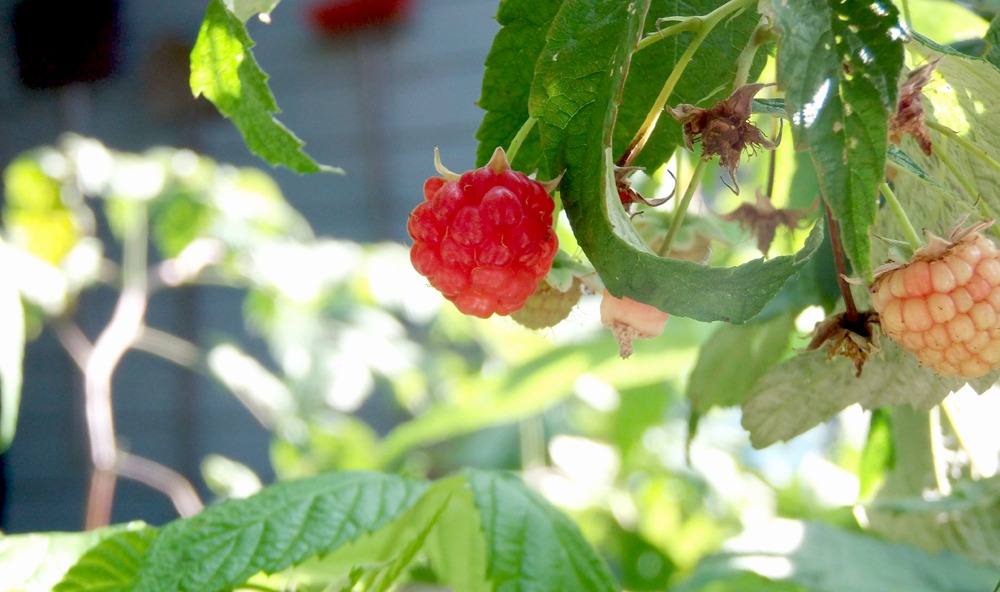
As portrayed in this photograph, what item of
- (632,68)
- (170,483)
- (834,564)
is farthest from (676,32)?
(170,483)

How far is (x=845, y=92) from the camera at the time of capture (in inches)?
14.0

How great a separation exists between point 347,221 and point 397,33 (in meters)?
0.83

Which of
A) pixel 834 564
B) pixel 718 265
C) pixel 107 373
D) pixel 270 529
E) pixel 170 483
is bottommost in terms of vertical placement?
pixel 170 483

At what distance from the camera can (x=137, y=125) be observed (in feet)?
13.5

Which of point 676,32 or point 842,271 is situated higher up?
point 676,32

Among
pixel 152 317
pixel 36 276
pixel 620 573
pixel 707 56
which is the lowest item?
pixel 152 317

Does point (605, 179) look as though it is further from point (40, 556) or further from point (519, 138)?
point (40, 556)

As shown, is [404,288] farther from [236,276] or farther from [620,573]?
[620,573]

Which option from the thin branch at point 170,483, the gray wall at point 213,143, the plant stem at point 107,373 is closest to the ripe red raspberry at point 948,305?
the thin branch at point 170,483

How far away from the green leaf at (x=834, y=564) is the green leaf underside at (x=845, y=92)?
44 cm

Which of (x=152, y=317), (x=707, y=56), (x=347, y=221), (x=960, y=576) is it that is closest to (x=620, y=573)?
(x=960, y=576)

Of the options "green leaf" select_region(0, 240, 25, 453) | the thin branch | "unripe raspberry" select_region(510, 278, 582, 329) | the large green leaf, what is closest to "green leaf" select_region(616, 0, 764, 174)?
the large green leaf

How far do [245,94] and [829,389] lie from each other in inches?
15.4

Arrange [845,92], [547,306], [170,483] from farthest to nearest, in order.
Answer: [170,483] < [547,306] < [845,92]
